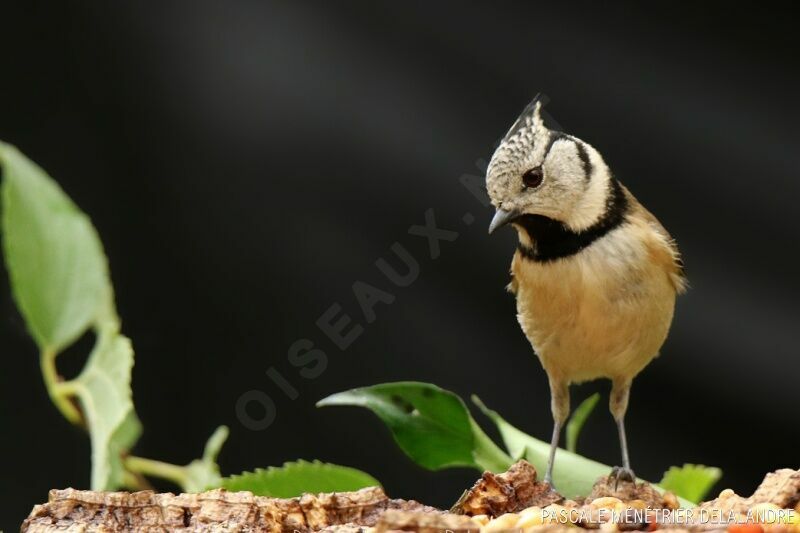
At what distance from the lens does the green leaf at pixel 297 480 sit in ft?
3.24

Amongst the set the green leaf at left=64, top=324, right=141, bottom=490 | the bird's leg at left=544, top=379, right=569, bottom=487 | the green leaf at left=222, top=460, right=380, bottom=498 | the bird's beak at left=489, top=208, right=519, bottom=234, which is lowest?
the bird's leg at left=544, top=379, right=569, bottom=487

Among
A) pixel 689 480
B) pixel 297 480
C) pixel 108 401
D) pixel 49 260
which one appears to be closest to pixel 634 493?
pixel 689 480

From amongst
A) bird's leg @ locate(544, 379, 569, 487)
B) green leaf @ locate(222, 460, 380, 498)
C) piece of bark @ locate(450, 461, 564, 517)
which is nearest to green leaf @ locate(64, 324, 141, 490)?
green leaf @ locate(222, 460, 380, 498)

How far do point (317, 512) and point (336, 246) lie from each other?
1.07 metres

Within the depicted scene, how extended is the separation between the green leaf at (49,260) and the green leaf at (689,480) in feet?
2.10

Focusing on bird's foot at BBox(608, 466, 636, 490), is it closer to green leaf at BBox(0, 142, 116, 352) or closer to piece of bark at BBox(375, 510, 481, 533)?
piece of bark at BBox(375, 510, 481, 533)

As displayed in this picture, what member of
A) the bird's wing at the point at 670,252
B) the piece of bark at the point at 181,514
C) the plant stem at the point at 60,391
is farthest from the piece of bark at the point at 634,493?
the plant stem at the point at 60,391

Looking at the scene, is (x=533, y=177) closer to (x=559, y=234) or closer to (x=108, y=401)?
(x=559, y=234)

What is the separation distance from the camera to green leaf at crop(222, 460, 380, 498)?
0.99m

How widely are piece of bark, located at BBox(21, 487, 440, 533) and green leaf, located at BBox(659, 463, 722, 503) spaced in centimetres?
42

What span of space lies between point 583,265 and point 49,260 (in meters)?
0.60

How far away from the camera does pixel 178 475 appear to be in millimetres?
1267

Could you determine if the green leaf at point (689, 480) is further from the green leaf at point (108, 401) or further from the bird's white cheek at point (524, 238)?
the green leaf at point (108, 401)

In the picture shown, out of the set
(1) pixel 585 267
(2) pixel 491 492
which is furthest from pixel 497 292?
(2) pixel 491 492
